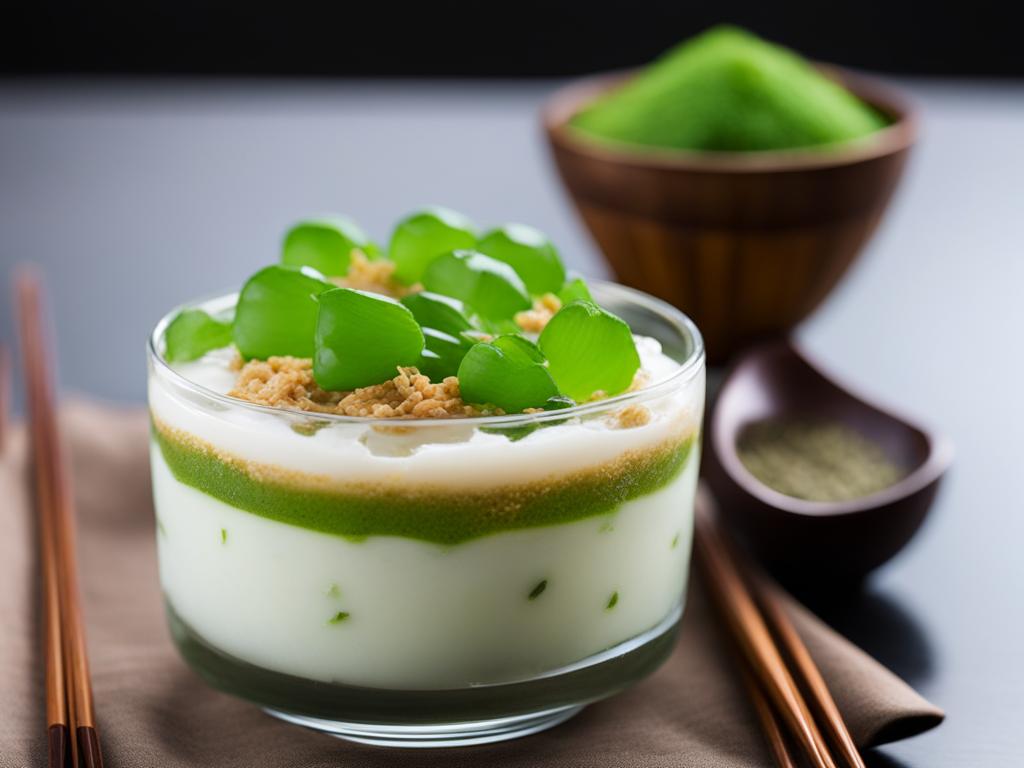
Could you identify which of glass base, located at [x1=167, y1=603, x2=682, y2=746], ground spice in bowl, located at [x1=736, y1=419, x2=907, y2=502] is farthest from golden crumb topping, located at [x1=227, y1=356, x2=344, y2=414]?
ground spice in bowl, located at [x1=736, y1=419, x2=907, y2=502]

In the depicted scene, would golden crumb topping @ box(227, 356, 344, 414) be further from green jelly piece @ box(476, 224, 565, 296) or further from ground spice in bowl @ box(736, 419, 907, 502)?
ground spice in bowl @ box(736, 419, 907, 502)

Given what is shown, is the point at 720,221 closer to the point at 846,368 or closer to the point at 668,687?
the point at 846,368

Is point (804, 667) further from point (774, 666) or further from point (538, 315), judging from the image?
point (538, 315)

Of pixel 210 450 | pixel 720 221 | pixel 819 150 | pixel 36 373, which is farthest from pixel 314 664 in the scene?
pixel 819 150

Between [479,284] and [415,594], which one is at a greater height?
[479,284]

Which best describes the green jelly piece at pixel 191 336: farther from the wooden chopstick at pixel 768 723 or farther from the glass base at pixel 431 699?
the wooden chopstick at pixel 768 723

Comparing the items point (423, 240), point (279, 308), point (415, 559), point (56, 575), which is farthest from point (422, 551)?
point (56, 575)
